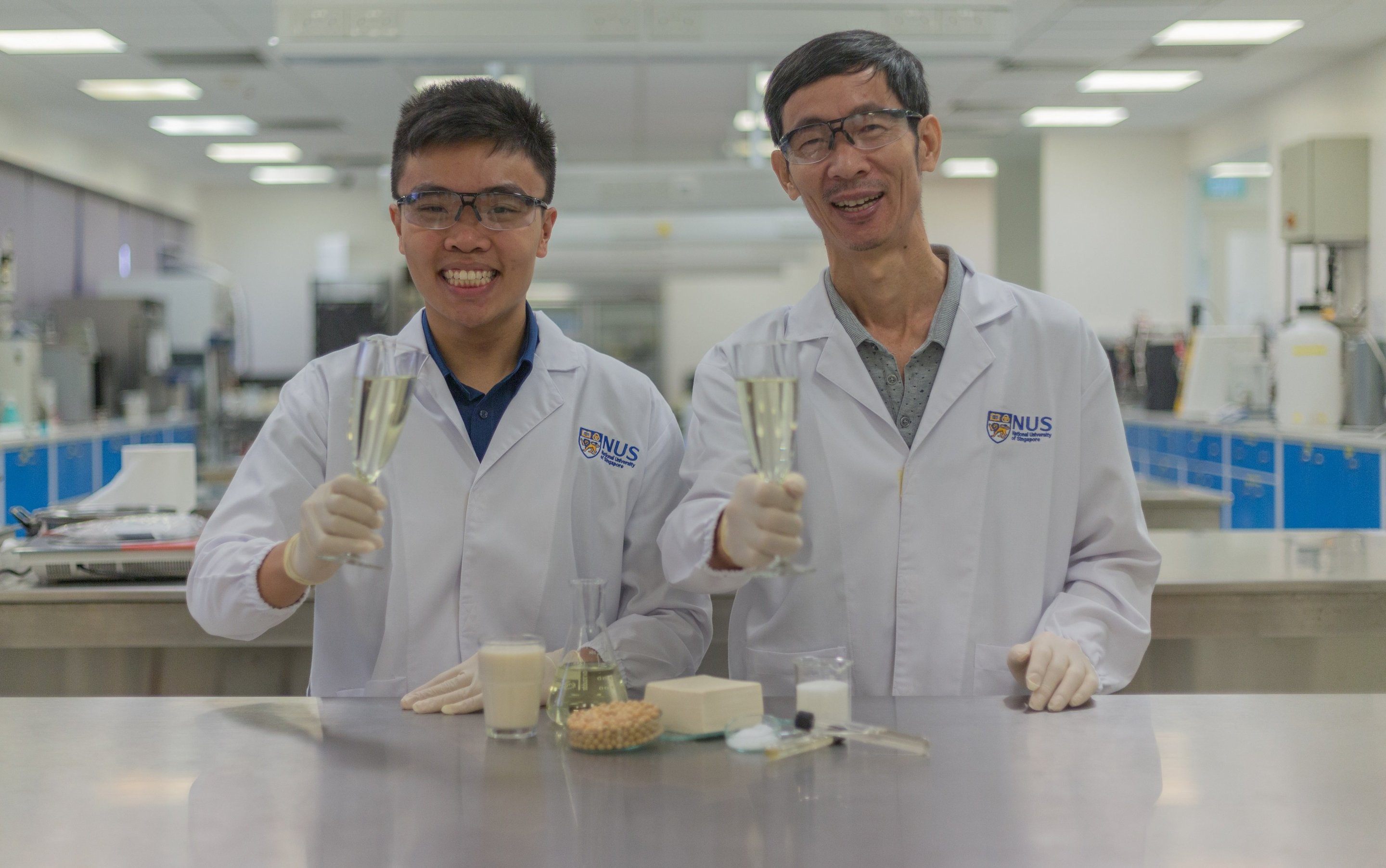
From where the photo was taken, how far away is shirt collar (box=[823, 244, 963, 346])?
1.66 metres

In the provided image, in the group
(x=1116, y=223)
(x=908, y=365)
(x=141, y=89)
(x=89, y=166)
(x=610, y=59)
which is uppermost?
(x=141, y=89)

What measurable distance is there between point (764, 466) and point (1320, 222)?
7282 mm

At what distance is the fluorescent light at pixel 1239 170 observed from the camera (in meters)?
9.45

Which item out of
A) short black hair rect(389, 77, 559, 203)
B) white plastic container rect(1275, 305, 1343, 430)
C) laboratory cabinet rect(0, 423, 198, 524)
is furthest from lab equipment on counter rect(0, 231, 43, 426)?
white plastic container rect(1275, 305, 1343, 430)

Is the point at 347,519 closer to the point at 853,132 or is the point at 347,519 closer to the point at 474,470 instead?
the point at 474,470

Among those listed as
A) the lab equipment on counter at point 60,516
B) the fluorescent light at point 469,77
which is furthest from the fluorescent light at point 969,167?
the lab equipment on counter at point 60,516

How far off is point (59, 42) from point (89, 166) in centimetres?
335

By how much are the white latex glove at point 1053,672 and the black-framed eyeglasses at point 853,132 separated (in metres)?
0.66

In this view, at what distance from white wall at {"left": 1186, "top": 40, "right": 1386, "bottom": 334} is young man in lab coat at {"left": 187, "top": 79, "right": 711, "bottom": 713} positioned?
22.4 ft

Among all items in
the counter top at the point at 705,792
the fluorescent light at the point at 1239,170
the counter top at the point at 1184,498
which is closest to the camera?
the counter top at the point at 705,792

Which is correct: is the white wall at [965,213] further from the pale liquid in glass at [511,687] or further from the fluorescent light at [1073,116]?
the pale liquid in glass at [511,687]

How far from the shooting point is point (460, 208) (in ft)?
5.11

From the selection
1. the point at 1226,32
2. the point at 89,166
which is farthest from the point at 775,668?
the point at 89,166

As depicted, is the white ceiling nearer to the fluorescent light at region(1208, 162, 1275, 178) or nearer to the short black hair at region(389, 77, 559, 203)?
the fluorescent light at region(1208, 162, 1275, 178)
